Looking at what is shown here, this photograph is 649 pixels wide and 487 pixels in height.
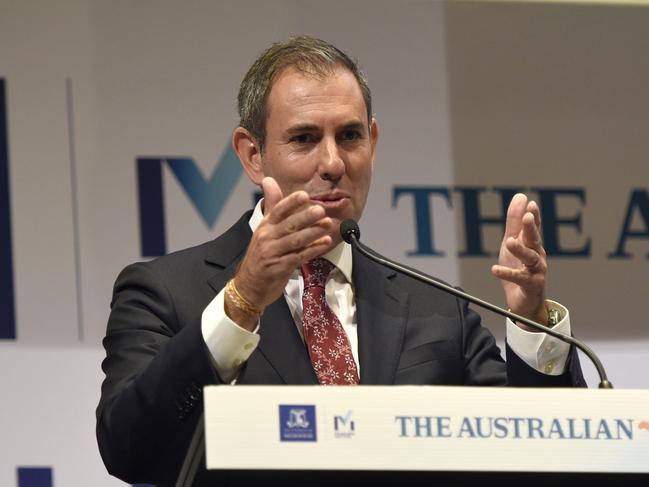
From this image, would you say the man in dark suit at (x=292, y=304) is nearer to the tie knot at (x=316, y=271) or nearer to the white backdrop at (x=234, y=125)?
the tie knot at (x=316, y=271)

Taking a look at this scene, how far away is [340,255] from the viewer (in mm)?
2891

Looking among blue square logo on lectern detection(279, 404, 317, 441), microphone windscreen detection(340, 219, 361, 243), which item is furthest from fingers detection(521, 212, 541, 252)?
blue square logo on lectern detection(279, 404, 317, 441)

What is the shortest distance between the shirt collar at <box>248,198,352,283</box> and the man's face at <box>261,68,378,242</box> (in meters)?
0.04

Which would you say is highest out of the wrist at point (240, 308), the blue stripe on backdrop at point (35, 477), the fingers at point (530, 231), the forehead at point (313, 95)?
the forehead at point (313, 95)

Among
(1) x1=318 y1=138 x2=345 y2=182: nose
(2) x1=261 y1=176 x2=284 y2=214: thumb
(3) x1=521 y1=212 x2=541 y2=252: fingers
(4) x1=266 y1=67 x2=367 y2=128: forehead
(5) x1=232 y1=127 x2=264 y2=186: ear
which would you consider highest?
(4) x1=266 y1=67 x2=367 y2=128: forehead

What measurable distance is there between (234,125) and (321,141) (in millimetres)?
1352

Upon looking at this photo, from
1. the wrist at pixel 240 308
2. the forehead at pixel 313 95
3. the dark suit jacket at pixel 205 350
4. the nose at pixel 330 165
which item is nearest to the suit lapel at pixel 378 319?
the dark suit jacket at pixel 205 350

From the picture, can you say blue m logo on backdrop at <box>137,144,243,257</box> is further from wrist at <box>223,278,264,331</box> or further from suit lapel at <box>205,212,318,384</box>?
wrist at <box>223,278,264,331</box>

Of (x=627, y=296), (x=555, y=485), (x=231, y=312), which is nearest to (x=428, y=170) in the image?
(x=627, y=296)

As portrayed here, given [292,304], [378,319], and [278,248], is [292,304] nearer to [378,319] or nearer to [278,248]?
[378,319]

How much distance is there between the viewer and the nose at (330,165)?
2.77m

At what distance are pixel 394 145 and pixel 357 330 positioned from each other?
1700 mm

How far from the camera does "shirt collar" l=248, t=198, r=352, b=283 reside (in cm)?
287

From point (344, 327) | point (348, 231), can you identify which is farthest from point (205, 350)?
point (344, 327)
